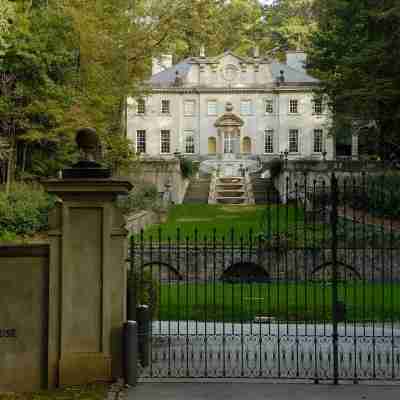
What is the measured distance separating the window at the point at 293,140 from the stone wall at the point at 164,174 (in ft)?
64.2

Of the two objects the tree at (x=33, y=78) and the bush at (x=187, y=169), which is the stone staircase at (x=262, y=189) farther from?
the tree at (x=33, y=78)

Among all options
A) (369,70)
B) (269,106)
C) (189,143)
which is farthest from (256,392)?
(269,106)

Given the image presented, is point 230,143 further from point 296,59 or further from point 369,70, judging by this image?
point 369,70

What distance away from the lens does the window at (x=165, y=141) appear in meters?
61.6

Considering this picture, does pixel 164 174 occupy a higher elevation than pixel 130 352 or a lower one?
higher

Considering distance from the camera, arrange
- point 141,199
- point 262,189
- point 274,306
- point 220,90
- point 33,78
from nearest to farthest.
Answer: point 274,306 < point 33,78 < point 141,199 < point 262,189 < point 220,90

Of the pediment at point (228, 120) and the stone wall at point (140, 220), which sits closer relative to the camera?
the stone wall at point (140, 220)

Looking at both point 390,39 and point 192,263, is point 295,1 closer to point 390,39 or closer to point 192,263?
point 390,39

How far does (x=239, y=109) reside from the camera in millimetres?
60781

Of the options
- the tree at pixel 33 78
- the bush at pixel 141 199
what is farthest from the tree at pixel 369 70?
the tree at pixel 33 78

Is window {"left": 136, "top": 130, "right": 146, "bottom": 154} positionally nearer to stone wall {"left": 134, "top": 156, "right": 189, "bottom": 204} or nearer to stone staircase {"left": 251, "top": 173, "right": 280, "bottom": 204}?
stone staircase {"left": 251, "top": 173, "right": 280, "bottom": 204}

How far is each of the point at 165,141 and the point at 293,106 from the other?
1100cm

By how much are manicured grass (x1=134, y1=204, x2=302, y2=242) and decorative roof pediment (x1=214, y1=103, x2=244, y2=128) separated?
2037 centimetres

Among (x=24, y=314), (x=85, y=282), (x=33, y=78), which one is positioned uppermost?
(x=33, y=78)
